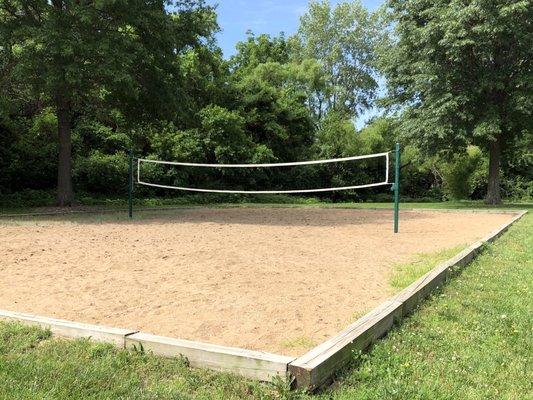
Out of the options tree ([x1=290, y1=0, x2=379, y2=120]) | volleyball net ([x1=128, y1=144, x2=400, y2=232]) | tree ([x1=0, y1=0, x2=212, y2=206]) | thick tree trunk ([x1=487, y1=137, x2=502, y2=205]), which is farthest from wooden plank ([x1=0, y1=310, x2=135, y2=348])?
tree ([x1=290, y1=0, x2=379, y2=120])

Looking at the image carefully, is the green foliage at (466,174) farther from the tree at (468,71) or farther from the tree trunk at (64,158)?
the tree trunk at (64,158)

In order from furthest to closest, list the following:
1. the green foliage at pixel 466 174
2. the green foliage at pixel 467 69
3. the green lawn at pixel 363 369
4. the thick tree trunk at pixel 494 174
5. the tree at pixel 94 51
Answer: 1. the green foliage at pixel 466 174
2. the thick tree trunk at pixel 494 174
3. the green foliage at pixel 467 69
4. the tree at pixel 94 51
5. the green lawn at pixel 363 369

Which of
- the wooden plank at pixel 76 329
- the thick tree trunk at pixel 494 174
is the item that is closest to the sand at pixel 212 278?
the wooden plank at pixel 76 329

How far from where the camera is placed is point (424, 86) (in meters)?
18.8

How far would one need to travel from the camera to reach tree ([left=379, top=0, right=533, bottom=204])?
55.4ft

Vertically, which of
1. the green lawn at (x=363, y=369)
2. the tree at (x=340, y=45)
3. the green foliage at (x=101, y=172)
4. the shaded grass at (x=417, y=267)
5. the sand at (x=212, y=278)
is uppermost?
the tree at (x=340, y=45)

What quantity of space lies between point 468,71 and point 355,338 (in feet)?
58.8

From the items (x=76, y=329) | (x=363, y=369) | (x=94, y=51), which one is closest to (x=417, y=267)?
(x=363, y=369)

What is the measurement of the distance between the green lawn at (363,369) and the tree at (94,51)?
9.06 metres

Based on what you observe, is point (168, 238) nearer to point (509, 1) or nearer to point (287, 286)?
point (287, 286)

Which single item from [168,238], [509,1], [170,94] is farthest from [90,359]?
[509,1]

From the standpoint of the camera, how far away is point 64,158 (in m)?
15.0

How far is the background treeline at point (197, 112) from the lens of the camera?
11.9 meters

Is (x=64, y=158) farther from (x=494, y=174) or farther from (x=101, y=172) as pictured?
(x=494, y=174)
